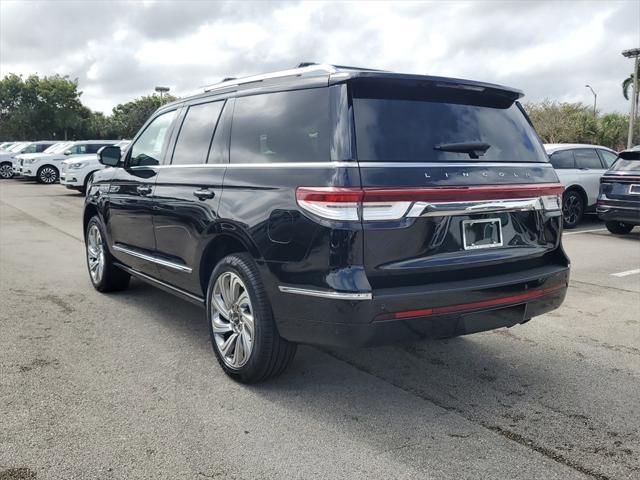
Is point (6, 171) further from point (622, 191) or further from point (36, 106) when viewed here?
point (622, 191)

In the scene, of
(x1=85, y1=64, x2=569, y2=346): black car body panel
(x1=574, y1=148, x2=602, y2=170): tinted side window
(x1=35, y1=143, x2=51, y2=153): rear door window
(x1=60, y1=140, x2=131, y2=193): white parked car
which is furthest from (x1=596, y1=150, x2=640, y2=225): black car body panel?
(x1=35, y1=143, x2=51, y2=153): rear door window

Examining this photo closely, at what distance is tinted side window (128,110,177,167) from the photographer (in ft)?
16.7

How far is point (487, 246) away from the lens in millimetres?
3541

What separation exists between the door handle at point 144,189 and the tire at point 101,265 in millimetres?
1096

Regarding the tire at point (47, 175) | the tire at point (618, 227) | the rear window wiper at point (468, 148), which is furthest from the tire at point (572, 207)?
the tire at point (47, 175)

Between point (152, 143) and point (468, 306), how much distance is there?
3.13 meters

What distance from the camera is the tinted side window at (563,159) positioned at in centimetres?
1194

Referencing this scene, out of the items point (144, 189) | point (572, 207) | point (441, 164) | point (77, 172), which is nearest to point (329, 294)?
point (441, 164)

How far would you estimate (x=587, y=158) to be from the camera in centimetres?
1245

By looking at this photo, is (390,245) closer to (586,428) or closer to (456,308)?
(456,308)

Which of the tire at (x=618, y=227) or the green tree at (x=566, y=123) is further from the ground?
the green tree at (x=566, y=123)

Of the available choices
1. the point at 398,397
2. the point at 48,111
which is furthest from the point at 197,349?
the point at 48,111

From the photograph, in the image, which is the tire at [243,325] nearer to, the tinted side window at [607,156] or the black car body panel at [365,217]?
the black car body panel at [365,217]

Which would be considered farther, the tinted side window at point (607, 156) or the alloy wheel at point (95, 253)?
the tinted side window at point (607, 156)
